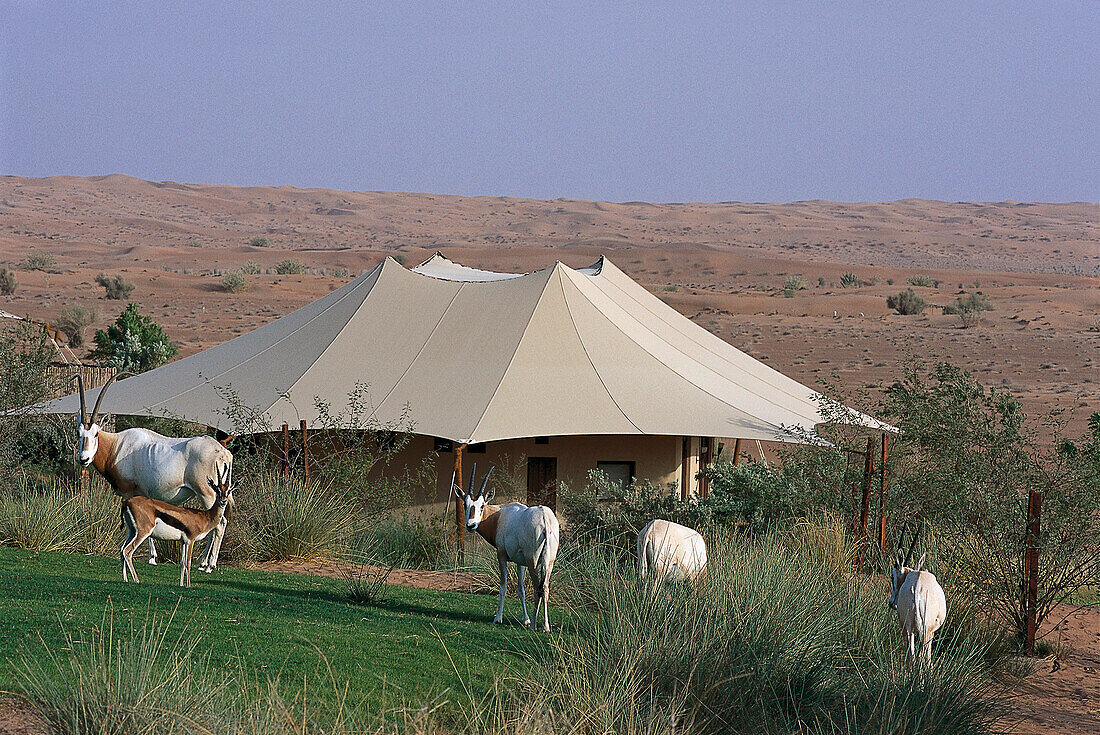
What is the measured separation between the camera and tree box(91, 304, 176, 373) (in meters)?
26.8

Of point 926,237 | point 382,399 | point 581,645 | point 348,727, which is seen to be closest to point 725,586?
point 581,645

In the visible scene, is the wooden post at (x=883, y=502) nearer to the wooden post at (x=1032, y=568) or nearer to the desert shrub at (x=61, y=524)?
the wooden post at (x=1032, y=568)

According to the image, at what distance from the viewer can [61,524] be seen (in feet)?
38.9

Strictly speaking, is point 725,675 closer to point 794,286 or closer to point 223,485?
point 223,485

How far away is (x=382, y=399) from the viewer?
1694 centimetres

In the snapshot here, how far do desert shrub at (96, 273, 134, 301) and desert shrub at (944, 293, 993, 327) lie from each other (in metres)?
38.2

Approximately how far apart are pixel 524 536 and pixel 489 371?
9.46m

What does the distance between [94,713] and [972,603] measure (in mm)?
8316

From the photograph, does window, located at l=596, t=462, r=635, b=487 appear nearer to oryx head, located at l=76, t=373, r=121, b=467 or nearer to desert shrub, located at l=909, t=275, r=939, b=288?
oryx head, located at l=76, t=373, r=121, b=467

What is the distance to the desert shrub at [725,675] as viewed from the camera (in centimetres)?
605

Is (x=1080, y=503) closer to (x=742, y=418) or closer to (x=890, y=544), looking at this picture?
(x=890, y=544)

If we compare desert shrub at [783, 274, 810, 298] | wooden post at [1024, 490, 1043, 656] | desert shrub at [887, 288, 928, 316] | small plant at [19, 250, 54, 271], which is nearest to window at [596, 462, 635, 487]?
wooden post at [1024, 490, 1043, 656]

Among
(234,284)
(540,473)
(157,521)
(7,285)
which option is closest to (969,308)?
(234,284)

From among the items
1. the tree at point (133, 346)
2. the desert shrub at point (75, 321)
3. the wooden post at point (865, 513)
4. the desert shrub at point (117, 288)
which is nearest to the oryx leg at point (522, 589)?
the wooden post at point (865, 513)
